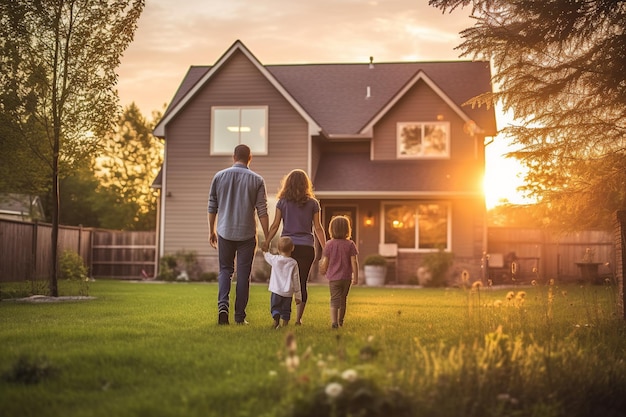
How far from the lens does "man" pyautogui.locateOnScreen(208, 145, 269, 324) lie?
9250 millimetres

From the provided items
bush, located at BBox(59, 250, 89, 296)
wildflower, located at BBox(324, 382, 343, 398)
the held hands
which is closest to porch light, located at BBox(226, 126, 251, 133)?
bush, located at BBox(59, 250, 89, 296)

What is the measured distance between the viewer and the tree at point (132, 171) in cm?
5222

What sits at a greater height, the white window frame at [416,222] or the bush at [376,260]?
the white window frame at [416,222]

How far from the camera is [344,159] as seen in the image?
26234mm

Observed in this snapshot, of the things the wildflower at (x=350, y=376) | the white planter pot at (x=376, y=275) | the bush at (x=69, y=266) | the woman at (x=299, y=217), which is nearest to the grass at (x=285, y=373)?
the wildflower at (x=350, y=376)

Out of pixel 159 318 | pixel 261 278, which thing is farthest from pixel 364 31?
pixel 159 318

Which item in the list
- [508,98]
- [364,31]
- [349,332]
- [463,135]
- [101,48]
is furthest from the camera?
[463,135]

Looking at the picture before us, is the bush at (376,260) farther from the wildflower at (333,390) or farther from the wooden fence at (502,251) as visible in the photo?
the wildflower at (333,390)

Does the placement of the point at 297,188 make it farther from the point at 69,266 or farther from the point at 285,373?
the point at 69,266

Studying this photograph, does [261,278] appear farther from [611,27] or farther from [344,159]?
[611,27]

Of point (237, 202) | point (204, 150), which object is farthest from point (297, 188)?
point (204, 150)

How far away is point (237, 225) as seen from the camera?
927 cm

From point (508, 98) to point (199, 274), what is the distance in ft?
53.5

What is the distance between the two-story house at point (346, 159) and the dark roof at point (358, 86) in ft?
1.47
